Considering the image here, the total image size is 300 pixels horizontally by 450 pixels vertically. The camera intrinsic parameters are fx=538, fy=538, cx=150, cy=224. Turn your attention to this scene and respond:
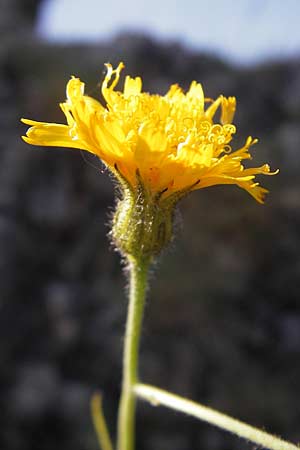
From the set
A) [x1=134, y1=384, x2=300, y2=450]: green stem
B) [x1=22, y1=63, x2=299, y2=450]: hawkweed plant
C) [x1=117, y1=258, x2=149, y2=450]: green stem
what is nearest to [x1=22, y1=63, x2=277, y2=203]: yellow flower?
[x1=22, y1=63, x2=299, y2=450]: hawkweed plant

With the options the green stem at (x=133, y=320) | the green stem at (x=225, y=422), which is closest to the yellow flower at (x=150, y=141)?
the green stem at (x=133, y=320)

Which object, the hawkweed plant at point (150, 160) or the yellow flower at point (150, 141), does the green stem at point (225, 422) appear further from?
the yellow flower at point (150, 141)

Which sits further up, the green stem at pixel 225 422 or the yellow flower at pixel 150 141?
the yellow flower at pixel 150 141

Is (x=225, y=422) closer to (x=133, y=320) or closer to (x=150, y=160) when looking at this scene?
(x=133, y=320)

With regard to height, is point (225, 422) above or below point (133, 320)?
below

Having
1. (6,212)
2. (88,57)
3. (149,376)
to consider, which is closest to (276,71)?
(88,57)

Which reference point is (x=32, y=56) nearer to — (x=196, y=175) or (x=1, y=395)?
(x=1, y=395)

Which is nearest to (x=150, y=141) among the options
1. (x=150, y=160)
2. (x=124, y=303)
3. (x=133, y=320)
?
(x=150, y=160)
